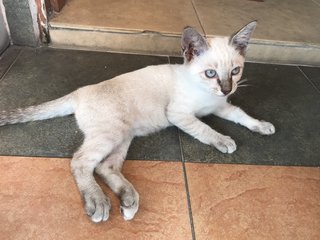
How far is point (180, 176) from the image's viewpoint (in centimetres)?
130

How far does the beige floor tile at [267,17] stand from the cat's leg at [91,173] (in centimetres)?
124

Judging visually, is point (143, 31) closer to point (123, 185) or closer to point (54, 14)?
point (54, 14)

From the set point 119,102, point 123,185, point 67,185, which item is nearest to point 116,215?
point 123,185

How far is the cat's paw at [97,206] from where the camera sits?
3.56 feet

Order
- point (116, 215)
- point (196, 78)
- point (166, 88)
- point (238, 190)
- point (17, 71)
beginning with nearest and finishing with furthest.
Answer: point (116, 215) → point (238, 190) → point (196, 78) → point (166, 88) → point (17, 71)

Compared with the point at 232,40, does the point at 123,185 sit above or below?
below

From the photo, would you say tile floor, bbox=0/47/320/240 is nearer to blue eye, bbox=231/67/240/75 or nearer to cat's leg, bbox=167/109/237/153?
cat's leg, bbox=167/109/237/153

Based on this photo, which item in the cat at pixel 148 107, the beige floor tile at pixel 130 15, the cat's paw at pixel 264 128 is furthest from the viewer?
the beige floor tile at pixel 130 15

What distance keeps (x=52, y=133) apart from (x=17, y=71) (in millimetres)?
583

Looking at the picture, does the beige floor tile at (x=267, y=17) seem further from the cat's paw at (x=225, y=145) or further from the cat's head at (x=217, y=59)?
the cat's paw at (x=225, y=145)

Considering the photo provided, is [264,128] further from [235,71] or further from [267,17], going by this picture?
[267,17]

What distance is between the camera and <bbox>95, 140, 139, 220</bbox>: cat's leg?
3.64ft

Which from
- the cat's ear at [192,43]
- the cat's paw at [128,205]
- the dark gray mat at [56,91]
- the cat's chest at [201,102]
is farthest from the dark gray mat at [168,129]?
the cat's ear at [192,43]

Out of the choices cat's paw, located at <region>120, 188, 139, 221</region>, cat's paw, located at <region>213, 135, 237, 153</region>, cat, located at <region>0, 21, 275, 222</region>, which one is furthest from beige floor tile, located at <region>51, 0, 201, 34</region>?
cat's paw, located at <region>120, 188, 139, 221</region>
